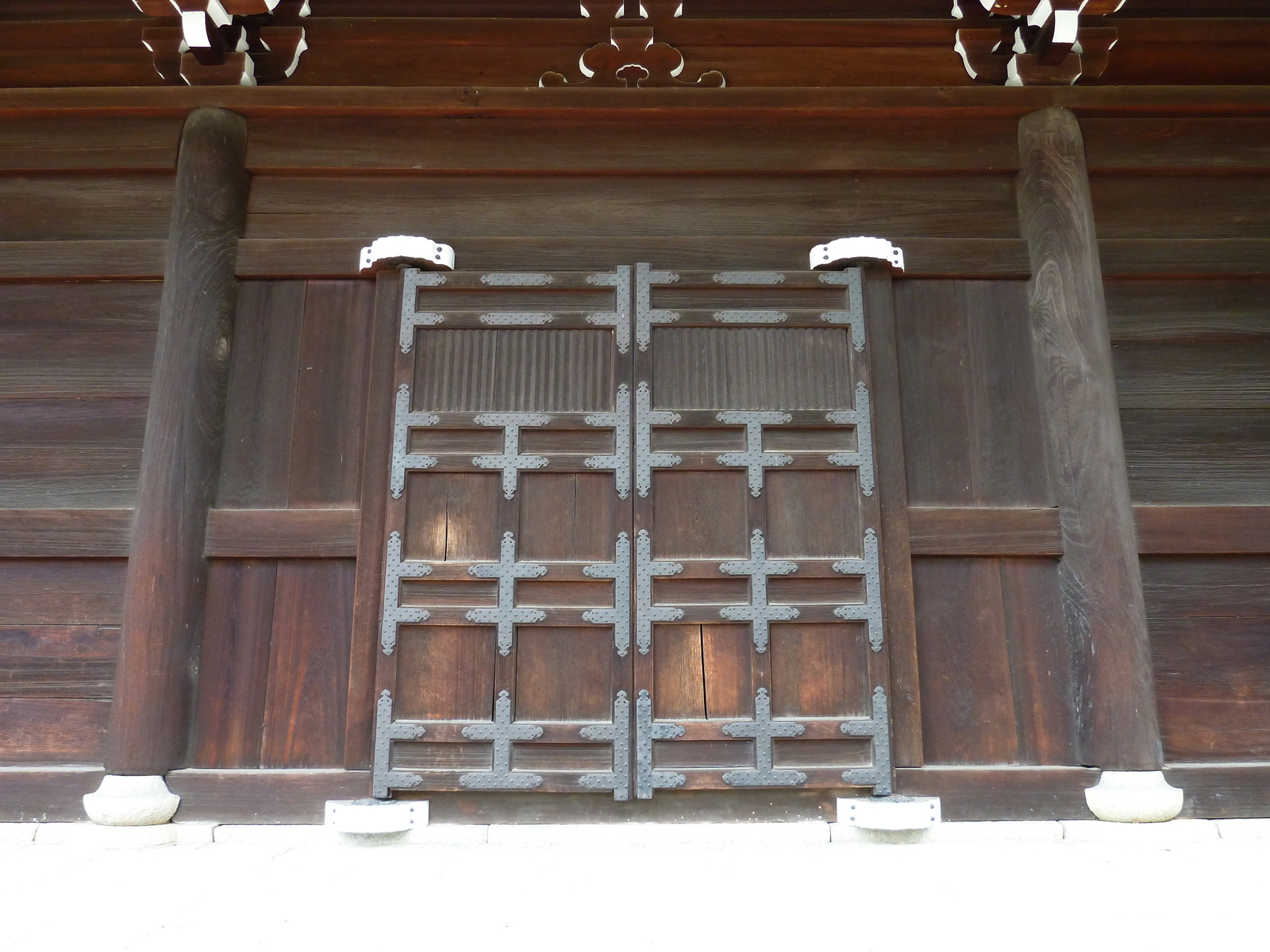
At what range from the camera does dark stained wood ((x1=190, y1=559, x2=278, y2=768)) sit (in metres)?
3.00

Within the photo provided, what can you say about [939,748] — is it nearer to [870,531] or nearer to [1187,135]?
[870,531]

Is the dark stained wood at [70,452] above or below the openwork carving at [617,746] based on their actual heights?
above

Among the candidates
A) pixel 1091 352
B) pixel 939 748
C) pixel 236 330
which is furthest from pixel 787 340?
pixel 236 330

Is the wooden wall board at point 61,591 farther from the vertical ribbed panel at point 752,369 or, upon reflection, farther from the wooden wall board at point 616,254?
the vertical ribbed panel at point 752,369

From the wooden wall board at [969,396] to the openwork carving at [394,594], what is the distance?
1804 mm

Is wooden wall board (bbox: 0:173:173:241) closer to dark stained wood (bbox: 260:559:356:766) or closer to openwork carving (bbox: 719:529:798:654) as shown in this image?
dark stained wood (bbox: 260:559:356:766)

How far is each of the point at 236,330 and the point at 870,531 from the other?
2493mm

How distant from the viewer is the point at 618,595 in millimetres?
3008

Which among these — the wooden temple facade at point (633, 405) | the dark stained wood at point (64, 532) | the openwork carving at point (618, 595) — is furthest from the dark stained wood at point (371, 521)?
the dark stained wood at point (64, 532)

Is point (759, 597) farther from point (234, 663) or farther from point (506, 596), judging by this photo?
point (234, 663)

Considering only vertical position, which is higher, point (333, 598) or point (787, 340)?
point (787, 340)

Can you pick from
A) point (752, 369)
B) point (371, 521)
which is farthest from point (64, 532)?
point (752, 369)

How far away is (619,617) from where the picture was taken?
9.82ft

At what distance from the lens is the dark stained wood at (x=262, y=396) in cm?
319
